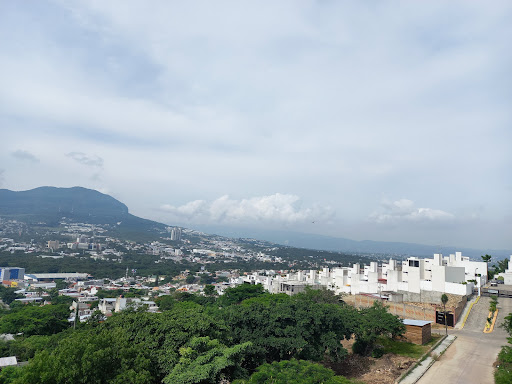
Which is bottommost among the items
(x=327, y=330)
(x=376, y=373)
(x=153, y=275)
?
(x=153, y=275)

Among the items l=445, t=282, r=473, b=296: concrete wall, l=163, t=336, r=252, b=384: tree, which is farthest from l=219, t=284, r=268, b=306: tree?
l=163, t=336, r=252, b=384: tree

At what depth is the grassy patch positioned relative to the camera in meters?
17.6

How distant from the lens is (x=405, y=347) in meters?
18.7

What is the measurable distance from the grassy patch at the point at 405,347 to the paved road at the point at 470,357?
3.51 feet

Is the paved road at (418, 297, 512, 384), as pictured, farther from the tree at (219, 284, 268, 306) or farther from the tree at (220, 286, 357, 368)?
the tree at (219, 284, 268, 306)

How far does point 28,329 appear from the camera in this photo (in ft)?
88.2

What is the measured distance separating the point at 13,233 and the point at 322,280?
523ft

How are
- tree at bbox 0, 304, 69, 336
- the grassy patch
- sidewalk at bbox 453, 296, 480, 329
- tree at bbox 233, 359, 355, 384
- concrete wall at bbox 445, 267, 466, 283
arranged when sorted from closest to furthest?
1. tree at bbox 233, 359, 355, 384
2. the grassy patch
3. sidewalk at bbox 453, 296, 480, 329
4. tree at bbox 0, 304, 69, 336
5. concrete wall at bbox 445, 267, 466, 283

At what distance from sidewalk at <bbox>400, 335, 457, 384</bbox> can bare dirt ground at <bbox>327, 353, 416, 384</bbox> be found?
54cm

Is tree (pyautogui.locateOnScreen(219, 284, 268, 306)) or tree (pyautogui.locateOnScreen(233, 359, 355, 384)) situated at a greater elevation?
tree (pyautogui.locateOnScreen(233, 359, 355, 384))

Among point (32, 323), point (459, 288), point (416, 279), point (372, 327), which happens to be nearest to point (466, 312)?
point (459, 288)

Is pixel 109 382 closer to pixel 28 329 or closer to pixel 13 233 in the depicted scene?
pixel 28 329

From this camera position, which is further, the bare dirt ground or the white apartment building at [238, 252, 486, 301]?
the white apartment building at [238, 252, 486, 301]

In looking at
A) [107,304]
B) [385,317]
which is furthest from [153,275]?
[385,317]
